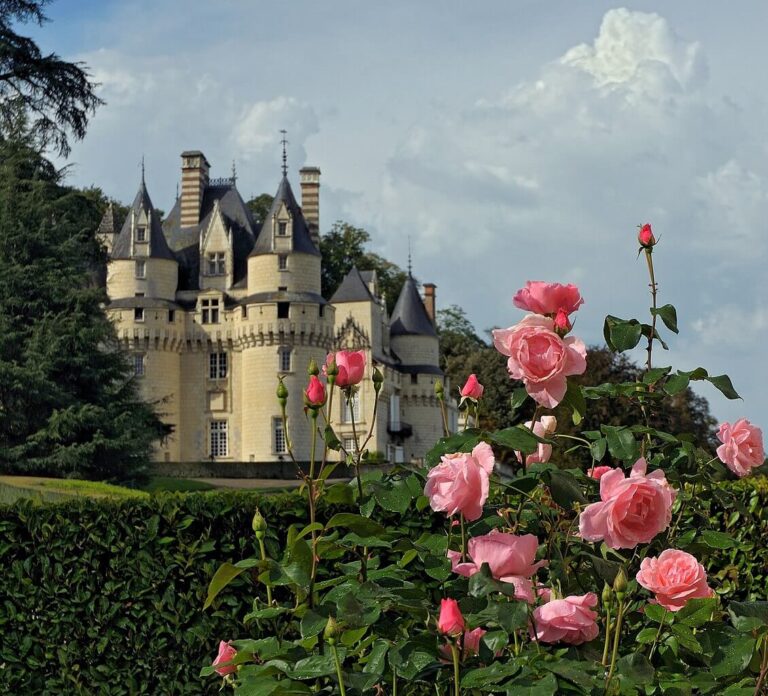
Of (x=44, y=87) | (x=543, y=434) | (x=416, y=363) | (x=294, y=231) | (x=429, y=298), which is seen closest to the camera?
(x=543, y=434)

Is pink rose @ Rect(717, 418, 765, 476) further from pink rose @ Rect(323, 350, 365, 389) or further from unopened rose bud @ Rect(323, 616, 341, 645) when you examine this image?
unopened rose bud @ Rect(323, 616, 341, 645)

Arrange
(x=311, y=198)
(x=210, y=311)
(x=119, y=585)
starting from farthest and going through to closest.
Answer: (x=311, y=198) < (x=210, y=311) < (x=119, y=585)

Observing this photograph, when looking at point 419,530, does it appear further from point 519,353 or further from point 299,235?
point 299,235

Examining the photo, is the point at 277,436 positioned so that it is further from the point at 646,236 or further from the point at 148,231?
the point at 646,236

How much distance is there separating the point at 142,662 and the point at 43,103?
669 inches

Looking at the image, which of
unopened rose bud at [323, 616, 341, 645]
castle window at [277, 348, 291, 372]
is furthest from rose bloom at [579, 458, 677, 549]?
castle window at [277, 348, 291, 372]

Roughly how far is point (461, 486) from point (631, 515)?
389mm

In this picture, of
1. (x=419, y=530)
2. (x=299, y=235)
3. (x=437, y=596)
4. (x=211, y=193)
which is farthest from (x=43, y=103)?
(x=211, y=193)

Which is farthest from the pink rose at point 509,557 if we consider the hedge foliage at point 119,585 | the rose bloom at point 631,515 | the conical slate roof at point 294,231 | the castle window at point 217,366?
the castle window at point 217,366

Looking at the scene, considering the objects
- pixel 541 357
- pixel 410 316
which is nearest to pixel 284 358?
pixel 410 316

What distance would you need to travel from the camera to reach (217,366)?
5544cm

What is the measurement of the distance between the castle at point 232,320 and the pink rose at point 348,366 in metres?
47.4

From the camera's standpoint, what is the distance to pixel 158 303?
5472 cm

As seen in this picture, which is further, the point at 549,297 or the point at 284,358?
the point at 284,358
